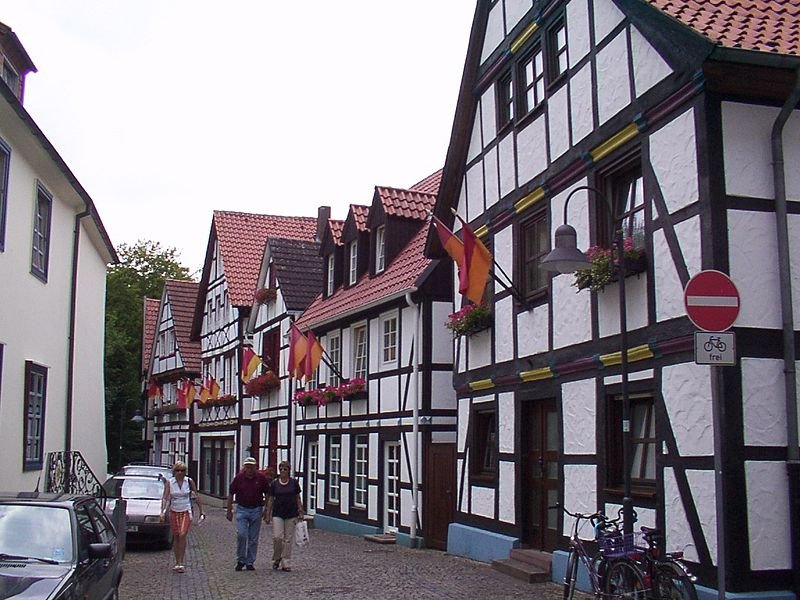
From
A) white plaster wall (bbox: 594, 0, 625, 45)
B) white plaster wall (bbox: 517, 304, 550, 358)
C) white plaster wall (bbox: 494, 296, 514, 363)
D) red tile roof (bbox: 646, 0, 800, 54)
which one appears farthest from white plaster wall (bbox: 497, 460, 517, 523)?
red tile roof (bbox: 646, 0, 800, 54)

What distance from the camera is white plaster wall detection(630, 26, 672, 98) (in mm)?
11088

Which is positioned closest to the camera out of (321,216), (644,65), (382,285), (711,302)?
(711,302)

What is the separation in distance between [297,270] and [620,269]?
20546 mm

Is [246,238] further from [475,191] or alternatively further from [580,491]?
[580,491]

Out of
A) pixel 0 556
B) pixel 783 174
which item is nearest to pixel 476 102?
pixel 783 174

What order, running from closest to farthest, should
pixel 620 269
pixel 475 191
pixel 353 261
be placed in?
pixel 620 269 < pixel 475 191 < pixel 353 261

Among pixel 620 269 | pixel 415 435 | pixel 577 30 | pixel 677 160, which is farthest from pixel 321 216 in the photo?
pixel 677 160

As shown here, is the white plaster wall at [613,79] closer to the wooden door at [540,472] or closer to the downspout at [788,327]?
the downspout at [788,327]

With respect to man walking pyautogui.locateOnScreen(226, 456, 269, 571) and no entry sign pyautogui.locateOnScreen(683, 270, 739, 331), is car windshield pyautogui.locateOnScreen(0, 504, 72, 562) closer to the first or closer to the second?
no entry sign pyautogui.locateOnScreen(683, 270, 739, 331)

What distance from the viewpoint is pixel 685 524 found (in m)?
10.2

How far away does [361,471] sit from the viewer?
932 inches

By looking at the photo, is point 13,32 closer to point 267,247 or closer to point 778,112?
point 778,112

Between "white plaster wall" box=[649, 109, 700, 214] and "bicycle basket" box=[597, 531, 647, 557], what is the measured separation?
3.38 m

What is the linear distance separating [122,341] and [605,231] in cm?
4094
